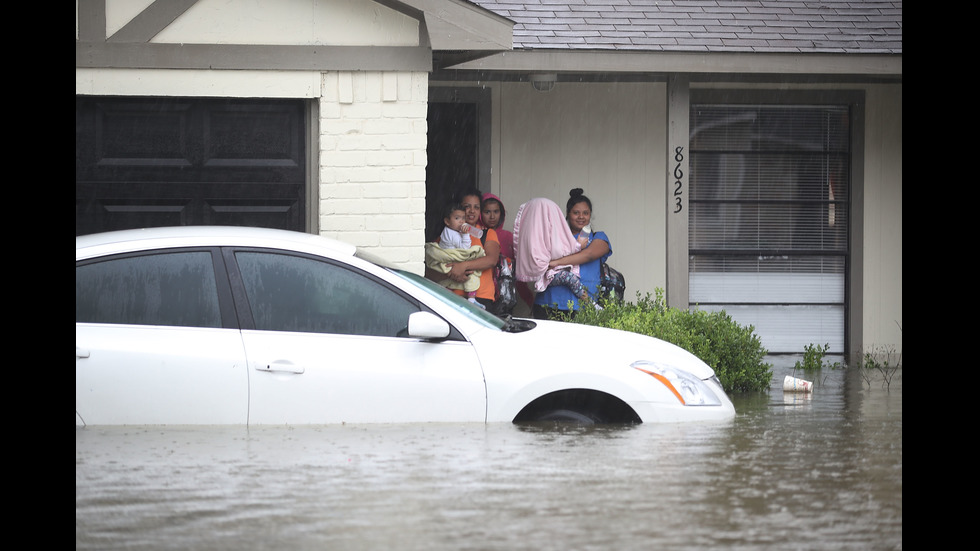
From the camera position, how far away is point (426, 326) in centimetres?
640

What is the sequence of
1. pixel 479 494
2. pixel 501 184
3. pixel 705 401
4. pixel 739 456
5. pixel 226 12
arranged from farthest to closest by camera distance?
pixel 501 184 → pixel 226 12 → pixel 705 401 → pixel 739 456 → pixel 479 494

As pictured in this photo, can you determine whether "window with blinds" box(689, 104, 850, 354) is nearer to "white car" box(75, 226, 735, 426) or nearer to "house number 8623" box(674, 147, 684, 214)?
"house number 8623" box(674, 147, 684, 214)

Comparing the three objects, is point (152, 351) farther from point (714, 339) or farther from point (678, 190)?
point (678, 190)

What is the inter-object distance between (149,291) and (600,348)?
7.95 ft

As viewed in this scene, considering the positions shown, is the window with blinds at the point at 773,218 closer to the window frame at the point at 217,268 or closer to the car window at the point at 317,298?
the car window at the point at 317,298

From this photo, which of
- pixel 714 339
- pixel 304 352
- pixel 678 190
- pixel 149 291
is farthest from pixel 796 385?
pixel 149 291

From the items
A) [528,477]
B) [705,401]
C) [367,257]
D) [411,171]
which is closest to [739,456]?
[705,401]

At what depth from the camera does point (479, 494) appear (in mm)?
5297

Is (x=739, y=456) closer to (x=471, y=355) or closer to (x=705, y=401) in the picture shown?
(x=705, y=401)

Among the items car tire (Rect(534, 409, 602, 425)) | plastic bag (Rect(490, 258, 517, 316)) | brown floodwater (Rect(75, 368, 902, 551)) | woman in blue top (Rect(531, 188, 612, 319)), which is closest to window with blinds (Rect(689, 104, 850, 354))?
woman in blue top (Rect(531, 188, 612, 319))

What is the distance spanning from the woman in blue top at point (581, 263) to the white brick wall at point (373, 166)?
199 centimetres

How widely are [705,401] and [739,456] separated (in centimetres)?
57

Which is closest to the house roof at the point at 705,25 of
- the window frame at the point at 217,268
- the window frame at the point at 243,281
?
the window frame at the point at 243,281

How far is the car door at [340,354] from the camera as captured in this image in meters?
6.39
